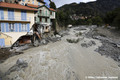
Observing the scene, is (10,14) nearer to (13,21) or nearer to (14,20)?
(14,20)

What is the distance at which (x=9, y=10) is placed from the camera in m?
15.6

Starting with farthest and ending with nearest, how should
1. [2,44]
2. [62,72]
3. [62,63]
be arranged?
[2,44], [62,63], [62,72]

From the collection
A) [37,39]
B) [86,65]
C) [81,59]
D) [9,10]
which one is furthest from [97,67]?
[9,10]

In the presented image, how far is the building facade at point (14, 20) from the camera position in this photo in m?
15.2

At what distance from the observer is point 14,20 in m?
16.1

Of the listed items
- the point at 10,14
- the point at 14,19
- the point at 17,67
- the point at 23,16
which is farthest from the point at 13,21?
the point at 17,67

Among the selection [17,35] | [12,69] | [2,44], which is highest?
[17,35]

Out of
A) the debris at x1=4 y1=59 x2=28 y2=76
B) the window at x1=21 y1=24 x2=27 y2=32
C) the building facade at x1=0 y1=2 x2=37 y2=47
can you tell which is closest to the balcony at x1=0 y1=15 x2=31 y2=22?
the building facade at x1=0 y1=2 x2=37 y2=47

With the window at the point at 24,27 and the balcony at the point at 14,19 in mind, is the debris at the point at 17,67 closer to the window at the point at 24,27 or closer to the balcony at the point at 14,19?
the window at the point at 24,27

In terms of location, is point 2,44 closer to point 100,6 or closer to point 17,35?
point 17,35

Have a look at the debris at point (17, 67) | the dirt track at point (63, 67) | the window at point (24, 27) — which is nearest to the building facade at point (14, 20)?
the window at point (24, 27)

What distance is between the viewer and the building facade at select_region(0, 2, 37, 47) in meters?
15.2

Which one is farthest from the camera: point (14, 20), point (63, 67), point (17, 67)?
point (14, 20)

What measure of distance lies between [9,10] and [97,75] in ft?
60.9
